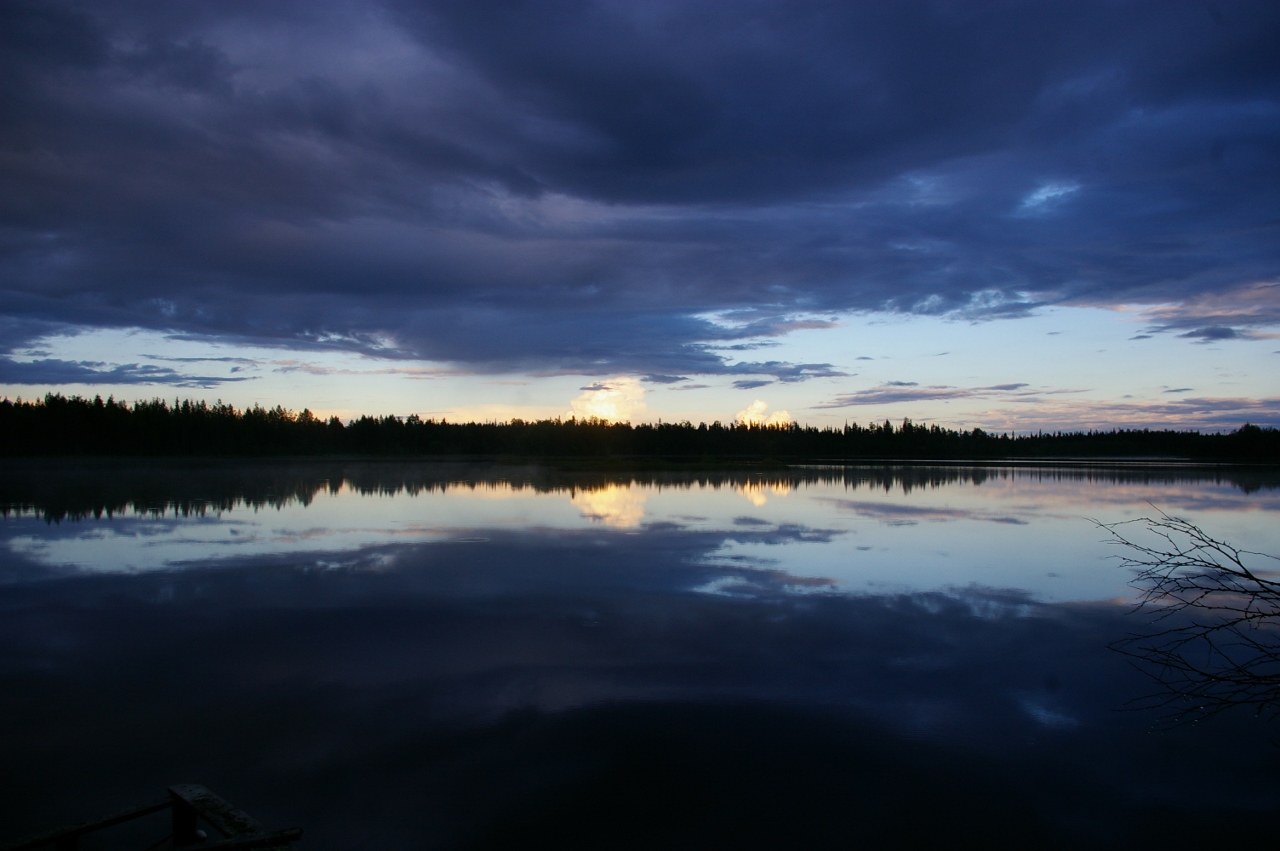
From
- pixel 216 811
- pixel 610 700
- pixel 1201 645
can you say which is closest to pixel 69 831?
pixel 216 811

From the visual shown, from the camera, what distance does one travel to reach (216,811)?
474cm

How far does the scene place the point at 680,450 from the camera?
442 feet

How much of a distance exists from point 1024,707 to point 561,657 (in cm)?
499

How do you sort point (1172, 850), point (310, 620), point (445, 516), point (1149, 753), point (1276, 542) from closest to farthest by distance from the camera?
point (1172, 850)
point (1149, 753)
point (310, 620)
point (1276, 542)
point (445, 516)

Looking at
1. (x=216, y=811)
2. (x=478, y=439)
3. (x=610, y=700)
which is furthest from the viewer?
(x=478, y=439)

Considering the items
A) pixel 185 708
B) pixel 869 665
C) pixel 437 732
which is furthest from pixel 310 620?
pixel 869 665

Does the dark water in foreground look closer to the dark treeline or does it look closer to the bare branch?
the bare branch

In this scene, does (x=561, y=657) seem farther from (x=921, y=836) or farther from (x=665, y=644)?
(x=921, y=836)

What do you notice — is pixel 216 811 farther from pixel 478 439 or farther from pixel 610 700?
pixel 478 439

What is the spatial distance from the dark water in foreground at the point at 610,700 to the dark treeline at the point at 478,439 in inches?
3209

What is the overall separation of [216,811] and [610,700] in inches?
151

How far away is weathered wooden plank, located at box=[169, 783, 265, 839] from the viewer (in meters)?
4.59

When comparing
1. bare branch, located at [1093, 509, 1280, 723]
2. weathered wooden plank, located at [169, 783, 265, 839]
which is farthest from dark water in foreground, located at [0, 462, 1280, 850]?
weathered wooden plank, located at [169, 783, 265, 839]

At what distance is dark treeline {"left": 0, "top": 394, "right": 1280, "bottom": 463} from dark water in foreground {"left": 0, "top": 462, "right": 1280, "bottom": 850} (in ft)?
267
